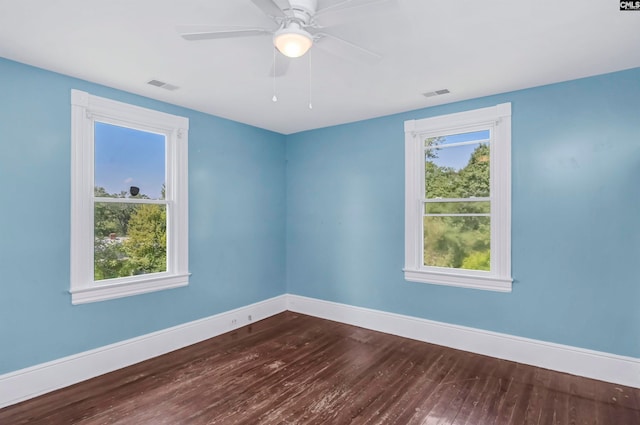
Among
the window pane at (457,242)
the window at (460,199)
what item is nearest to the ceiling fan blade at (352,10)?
the window at (460,199)

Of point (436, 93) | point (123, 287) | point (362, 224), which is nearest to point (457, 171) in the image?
point (436, 93)

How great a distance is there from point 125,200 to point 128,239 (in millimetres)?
412

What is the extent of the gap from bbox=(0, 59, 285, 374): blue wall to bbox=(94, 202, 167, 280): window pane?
0.96 feet

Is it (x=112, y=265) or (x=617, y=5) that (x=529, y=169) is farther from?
(x=112, y=265)

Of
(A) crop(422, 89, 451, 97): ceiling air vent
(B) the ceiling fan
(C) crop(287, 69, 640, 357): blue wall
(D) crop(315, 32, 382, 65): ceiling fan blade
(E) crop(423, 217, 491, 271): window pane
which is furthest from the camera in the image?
(E) crop(423, 217, 491, 271): window pane

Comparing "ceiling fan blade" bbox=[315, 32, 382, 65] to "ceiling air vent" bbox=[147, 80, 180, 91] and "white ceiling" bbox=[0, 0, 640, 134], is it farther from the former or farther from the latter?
"ceiling air vent" bbox=[147, 80, 180, 91]

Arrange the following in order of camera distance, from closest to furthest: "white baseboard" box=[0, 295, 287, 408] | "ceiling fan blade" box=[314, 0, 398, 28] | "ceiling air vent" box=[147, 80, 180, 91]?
1. "ceiling fan blade" box=[314, 0, 398, 28]
2. "white baseboard" box=[0, 295, 287, 408]
3. "ceiling air vent" box=[147, 80, 180, 91]

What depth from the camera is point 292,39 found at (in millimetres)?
1793

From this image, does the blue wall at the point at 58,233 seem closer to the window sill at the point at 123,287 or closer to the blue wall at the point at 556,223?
the window sill at the point at 123,287

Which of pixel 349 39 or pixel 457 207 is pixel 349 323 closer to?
pixel 457 207

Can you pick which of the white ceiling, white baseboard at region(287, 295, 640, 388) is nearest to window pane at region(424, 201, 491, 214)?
the white ceiling

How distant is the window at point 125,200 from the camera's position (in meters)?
3.05

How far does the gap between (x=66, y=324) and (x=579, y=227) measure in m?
4.72

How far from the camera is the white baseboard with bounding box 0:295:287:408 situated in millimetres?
2656
